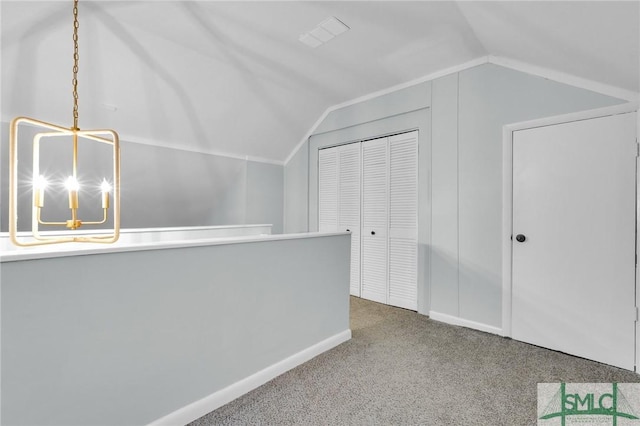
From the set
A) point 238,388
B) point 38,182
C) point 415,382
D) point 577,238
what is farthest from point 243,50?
point 577,238

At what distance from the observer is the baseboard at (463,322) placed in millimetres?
2855

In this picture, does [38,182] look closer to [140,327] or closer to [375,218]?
[140,327]

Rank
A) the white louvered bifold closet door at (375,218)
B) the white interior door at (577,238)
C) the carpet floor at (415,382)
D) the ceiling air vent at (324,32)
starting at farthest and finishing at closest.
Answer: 1. the white louvered bifold closet door at (375,218)
2. the ceiling air vent at (324,32)
3. the white interior door at (577,238)
4. the carpet floor at (415,382)

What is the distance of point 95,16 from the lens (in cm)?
225

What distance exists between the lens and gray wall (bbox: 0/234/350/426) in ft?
3.87

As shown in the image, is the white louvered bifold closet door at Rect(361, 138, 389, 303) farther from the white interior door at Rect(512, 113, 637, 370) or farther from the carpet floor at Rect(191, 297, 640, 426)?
the white interior door at Rect(512, 113, 637, 370)

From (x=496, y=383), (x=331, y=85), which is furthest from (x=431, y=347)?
(x=331, y=85)

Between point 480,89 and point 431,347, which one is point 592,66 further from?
point 431,347

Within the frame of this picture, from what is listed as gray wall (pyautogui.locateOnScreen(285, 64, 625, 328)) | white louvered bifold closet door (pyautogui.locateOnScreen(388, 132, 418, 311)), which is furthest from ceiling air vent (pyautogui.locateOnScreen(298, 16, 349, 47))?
white louvered bifold closet door (pyautogui.locateOnScreen(388, 132, 418, 311))

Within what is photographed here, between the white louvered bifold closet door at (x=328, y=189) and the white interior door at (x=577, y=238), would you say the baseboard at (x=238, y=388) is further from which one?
the white louvered bifold closet door at (x=328, y=189)

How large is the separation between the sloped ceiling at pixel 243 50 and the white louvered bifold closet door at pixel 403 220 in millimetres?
770

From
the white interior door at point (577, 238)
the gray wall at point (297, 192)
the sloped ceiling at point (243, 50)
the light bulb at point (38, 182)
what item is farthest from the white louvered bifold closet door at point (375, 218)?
the light bulb at point (38, 182)

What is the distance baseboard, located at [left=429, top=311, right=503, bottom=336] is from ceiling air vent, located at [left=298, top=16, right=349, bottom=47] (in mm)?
2794

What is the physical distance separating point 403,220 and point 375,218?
380 mm
